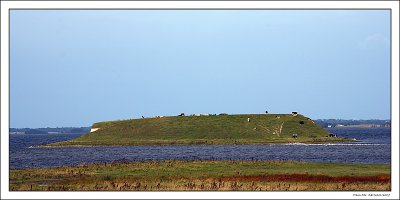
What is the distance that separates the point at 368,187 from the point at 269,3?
18.0 metres

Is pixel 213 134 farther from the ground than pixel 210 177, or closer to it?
closer to it

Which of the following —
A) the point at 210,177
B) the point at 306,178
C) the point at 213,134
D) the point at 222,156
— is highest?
the point at 306,178

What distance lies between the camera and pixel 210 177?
6269 centimetres

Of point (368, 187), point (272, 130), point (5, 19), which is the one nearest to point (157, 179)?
point (368, 187)

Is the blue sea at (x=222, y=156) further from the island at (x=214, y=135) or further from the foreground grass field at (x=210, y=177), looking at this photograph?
the island at (x=214, y=135)

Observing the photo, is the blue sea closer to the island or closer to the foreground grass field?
the foreground grass field

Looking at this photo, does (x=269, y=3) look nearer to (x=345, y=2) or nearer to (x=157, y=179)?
(x=345, y=2)

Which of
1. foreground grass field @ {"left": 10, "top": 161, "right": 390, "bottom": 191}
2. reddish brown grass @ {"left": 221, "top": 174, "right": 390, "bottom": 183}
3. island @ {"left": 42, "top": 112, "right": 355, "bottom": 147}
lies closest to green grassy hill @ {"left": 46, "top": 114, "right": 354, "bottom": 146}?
island @ {"left": 42, "top": 112, "right": 355, "bottom": 147}

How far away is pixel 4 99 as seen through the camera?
144 feet

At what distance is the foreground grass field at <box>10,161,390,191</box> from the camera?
55406 mm

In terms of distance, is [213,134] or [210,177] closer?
[210,177]

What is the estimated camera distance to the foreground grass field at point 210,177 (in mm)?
55406

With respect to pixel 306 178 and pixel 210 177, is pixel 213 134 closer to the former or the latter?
pixel 210 177

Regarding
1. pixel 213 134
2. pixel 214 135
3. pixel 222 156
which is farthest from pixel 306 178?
pixel 213 134
